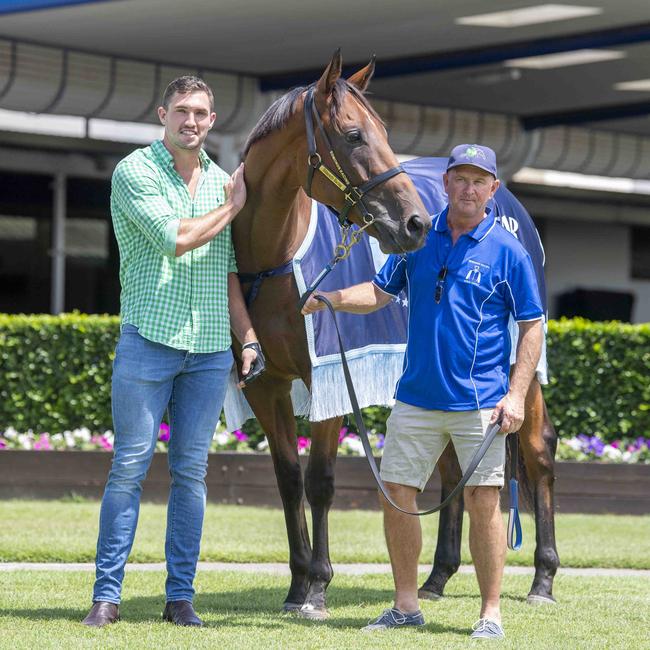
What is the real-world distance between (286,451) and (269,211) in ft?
3.70

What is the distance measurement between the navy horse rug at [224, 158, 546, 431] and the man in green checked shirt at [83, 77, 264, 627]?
47 centimetres

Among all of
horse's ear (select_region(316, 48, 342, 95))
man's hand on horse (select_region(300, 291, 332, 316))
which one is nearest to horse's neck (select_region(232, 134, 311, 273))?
horse's ear (select_region(316, 48, 342, 95))

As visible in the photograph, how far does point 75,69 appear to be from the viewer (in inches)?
538

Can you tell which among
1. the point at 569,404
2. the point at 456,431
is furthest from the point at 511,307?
the point at 569,404

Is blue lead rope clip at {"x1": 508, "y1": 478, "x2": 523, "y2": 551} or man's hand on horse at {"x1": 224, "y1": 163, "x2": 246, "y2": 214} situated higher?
man's hand on horse at {"x1": 224, "y1": 163, "x2": 246, "y2": 214}

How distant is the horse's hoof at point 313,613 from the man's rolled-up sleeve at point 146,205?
1732 mm

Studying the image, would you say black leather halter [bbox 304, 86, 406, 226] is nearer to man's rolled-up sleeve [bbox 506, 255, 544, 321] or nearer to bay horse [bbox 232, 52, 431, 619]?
bay horse [bbox 232, 52, 431, 619]

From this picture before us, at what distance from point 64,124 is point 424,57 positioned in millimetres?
5030

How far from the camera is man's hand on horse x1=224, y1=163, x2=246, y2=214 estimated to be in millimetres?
5301

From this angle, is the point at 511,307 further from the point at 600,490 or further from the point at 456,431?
the point at 600,490

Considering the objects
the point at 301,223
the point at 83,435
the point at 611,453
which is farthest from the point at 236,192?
the point at 611,453

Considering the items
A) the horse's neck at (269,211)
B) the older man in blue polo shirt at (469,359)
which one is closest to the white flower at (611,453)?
the horse's neck at (269,211)

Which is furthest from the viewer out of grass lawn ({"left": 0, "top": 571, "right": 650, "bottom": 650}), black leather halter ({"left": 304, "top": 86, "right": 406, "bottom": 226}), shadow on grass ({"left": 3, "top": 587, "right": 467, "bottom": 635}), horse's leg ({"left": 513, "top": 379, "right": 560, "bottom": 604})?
horse's leg ({"left": 513, "top": 379, "right": 560, "bottom": 604})

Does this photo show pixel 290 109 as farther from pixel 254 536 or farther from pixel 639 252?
pixel 639 252
